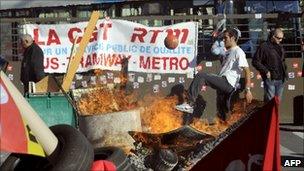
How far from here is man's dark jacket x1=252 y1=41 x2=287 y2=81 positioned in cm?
1170

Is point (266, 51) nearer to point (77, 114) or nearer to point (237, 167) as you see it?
point (77, 114)

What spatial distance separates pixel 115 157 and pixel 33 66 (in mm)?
7294

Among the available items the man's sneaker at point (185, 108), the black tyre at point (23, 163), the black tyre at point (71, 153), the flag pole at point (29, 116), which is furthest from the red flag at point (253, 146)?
the man's sneaker at point (185, 108)

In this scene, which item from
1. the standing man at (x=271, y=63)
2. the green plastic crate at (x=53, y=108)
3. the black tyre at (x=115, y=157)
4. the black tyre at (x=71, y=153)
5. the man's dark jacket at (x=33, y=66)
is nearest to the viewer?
the black tyre at (x=71, y=153)

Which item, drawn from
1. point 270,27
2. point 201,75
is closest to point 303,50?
point 270,27

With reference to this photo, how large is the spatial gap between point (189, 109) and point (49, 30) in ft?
15.9

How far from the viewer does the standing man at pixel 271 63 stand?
11703mm

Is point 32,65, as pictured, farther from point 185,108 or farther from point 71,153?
point 71,153

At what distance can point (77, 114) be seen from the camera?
8805mm

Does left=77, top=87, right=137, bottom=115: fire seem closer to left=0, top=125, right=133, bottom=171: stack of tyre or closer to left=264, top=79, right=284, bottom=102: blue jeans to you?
left=264, top=79, right=284, bottom=102: blue jeans

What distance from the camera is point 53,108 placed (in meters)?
8.81

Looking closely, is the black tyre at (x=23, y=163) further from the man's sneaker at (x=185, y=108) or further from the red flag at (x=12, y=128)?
the man's sneaker at (x=185, y=108)

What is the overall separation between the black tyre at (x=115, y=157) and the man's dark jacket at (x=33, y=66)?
675cm

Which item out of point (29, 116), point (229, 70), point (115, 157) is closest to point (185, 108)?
point (229, 70)
